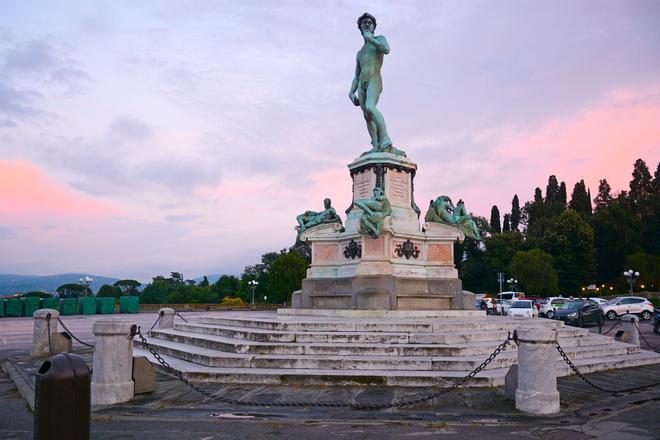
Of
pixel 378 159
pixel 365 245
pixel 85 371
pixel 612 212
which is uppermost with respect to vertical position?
pixel 612 212

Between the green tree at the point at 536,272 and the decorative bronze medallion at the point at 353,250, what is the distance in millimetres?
46216

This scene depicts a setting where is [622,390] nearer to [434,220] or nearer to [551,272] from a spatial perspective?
[434,220]

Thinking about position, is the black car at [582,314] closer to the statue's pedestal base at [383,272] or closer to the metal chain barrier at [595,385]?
the statue's pedestal base at [383,272]

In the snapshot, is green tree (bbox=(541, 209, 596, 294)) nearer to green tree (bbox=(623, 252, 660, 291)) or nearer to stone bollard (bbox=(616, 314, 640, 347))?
green tree (bbox=(623, 252, 660, 291))

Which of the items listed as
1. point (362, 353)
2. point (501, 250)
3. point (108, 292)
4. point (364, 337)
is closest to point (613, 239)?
point (501, 250)

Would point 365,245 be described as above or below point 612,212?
below

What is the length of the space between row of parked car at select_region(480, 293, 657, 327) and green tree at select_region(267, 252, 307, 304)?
1055 inches

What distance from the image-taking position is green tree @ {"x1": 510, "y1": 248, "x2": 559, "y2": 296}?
57812 mm

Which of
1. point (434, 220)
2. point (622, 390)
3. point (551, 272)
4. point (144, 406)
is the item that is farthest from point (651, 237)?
point (144, 406)

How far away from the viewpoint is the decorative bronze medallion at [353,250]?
16000 millimetres

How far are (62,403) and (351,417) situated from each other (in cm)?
377

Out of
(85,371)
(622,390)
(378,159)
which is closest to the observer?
(85,371)

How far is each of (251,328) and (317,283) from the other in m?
4.21

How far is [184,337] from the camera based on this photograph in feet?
41.6
